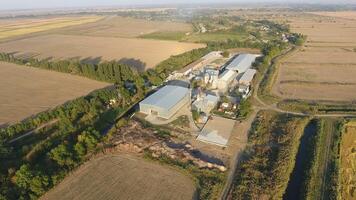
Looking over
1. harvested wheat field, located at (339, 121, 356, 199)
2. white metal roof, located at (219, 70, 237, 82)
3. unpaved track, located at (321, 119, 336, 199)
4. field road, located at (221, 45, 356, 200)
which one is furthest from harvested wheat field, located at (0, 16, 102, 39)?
harvested wheat field, located at (339, 121, 356, 199)

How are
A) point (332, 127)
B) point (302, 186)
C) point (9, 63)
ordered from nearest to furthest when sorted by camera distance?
point (302, 186) < point (332, 127) < point (9, 63)

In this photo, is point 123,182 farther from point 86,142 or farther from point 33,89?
point 33,89

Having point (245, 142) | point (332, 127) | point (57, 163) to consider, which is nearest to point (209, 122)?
point (245, 142)

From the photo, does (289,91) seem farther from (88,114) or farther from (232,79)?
(88,114)

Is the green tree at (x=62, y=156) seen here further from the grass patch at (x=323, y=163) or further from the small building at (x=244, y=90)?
the small building at (x=244, y=90)

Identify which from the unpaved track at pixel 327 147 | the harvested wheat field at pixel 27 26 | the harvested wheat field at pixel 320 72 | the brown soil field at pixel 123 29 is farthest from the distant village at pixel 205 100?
the harvested wheat field at pixel 27 26
